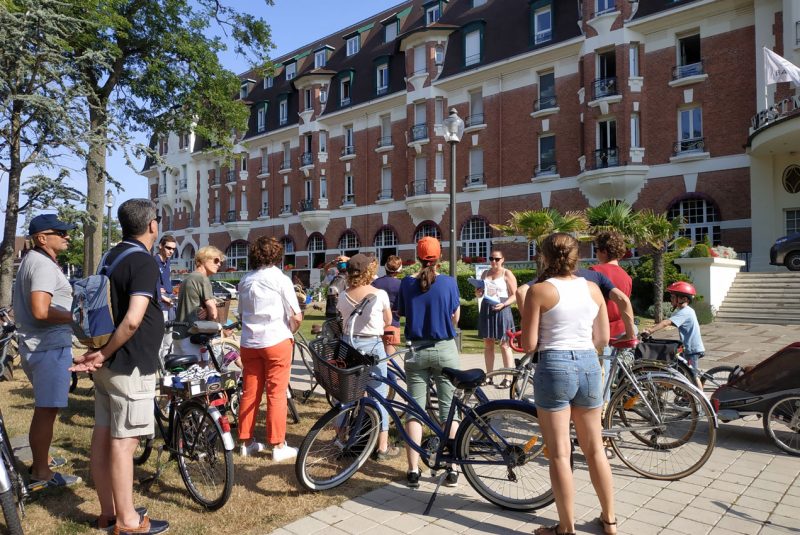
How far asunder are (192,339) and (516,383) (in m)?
3.32

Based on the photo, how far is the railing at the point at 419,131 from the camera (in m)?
29.8

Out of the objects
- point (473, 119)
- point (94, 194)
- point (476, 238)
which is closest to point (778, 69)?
point (473, 119)

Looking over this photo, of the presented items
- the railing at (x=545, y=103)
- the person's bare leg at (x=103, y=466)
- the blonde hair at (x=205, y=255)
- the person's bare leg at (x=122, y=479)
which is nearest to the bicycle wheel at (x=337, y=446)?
the person's bare leg at (x=122, y=479)

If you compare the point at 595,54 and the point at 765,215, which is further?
the point at 595,54

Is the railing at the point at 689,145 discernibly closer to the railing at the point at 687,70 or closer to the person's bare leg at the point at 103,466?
the railing at the point at 687,70

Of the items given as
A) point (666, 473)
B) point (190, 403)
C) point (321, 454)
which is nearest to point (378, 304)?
point (321, 454)

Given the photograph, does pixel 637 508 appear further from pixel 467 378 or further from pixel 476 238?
pixel 476 238

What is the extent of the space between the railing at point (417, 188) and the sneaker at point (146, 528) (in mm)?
26845

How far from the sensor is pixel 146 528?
3.55 metres

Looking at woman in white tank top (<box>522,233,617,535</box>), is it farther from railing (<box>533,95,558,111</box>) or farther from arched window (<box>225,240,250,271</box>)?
arched window (<box>225,240,250,271</box>)

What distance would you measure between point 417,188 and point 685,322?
24672 mm

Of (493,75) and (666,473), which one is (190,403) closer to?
(666,473)

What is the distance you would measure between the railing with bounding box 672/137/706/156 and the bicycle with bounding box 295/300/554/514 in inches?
848

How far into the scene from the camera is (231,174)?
4338 cm
